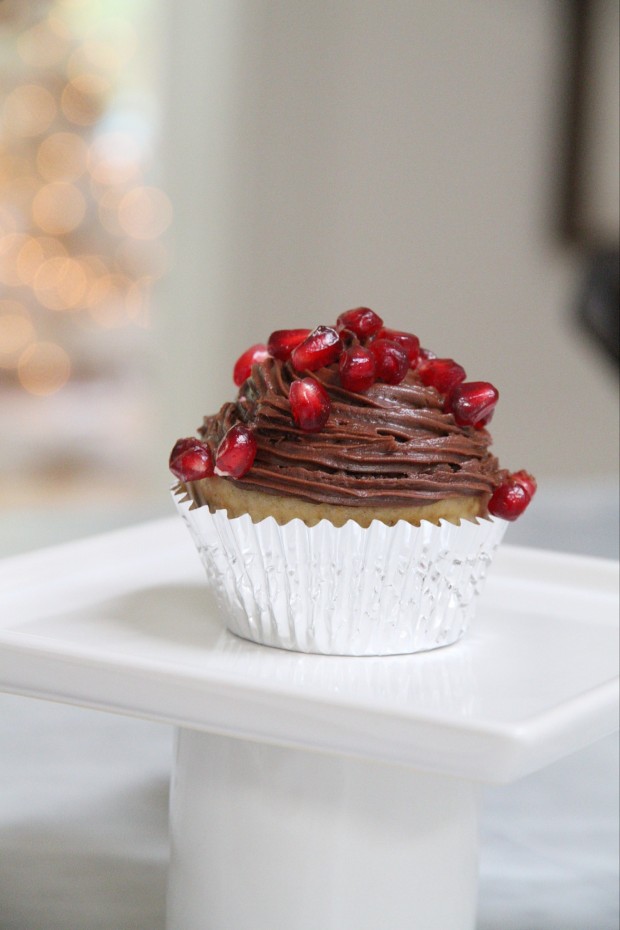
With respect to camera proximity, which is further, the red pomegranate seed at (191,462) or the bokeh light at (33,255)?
the bokeh light at (33,255)

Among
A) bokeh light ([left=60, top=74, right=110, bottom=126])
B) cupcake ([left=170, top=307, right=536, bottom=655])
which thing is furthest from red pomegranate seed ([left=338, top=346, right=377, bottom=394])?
bokeh light ([left=60, top=74, right=110, bottom=126])

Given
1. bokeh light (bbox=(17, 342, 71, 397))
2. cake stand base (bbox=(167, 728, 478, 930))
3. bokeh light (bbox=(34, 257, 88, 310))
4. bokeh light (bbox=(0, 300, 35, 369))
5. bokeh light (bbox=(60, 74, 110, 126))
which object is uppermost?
bokeh light (bbox=(60, 74, 110, 126))

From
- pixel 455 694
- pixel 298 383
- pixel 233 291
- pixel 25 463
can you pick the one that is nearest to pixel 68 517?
pixel 298 383

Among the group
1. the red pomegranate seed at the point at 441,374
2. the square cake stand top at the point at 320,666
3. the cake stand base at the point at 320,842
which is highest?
the red pomegranate seed at the point at 441,374

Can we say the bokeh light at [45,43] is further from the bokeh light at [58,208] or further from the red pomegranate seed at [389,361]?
the red pomegranate seed at [389,361]

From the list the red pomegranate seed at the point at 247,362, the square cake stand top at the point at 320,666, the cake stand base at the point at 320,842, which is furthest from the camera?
the red pomegranate seed at the point at 247,362

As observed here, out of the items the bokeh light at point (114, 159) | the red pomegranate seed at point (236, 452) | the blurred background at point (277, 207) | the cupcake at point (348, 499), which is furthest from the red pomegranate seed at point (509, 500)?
the bokeh light at point (114, 159)

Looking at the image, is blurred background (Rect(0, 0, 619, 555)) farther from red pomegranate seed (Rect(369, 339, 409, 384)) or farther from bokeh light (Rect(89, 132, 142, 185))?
red pomegranate seed (Rect(369, 339, 409, 384))
